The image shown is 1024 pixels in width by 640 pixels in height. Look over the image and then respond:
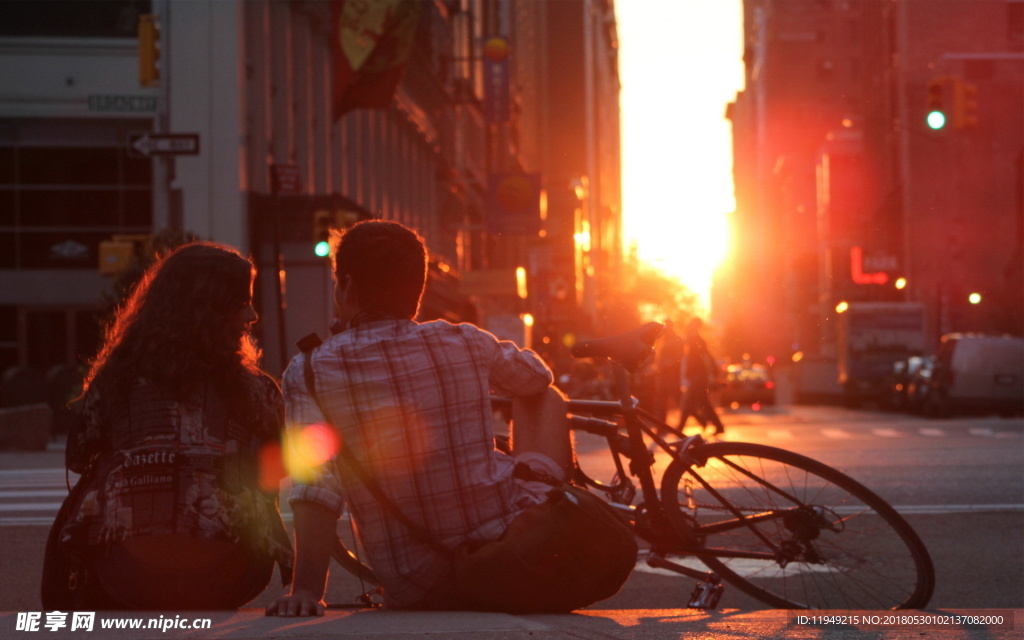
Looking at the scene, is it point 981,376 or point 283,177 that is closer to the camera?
point 283,177

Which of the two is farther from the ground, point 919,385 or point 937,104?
point 937,104

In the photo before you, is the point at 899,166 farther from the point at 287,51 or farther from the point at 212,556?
the point at 212,556

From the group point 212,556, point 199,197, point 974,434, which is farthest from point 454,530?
point 199,197

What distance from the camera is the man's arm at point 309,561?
4.07 m

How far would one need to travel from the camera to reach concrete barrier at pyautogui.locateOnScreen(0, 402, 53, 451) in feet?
62.1

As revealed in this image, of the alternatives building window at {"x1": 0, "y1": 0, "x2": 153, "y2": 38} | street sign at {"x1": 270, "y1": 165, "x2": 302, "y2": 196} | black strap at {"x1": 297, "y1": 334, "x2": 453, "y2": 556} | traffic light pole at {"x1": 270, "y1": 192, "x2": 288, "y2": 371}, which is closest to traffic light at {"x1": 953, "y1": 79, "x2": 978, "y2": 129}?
street sign at {"x1": 270, "y1": 165, "x2": 302, "y2": 196}

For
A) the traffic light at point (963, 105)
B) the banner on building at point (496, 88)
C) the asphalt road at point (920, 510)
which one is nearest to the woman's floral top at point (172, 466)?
the asphalt road at point (920, 510)

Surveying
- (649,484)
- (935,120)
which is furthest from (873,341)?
(649,484)

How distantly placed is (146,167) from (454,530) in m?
28.4

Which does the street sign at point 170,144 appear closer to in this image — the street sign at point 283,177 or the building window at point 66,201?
the street sign at point 283,177

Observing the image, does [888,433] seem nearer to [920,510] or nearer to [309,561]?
[920,510]

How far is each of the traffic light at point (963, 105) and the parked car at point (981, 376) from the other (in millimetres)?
6209

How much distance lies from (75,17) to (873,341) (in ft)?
92.6

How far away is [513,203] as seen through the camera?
170ft
